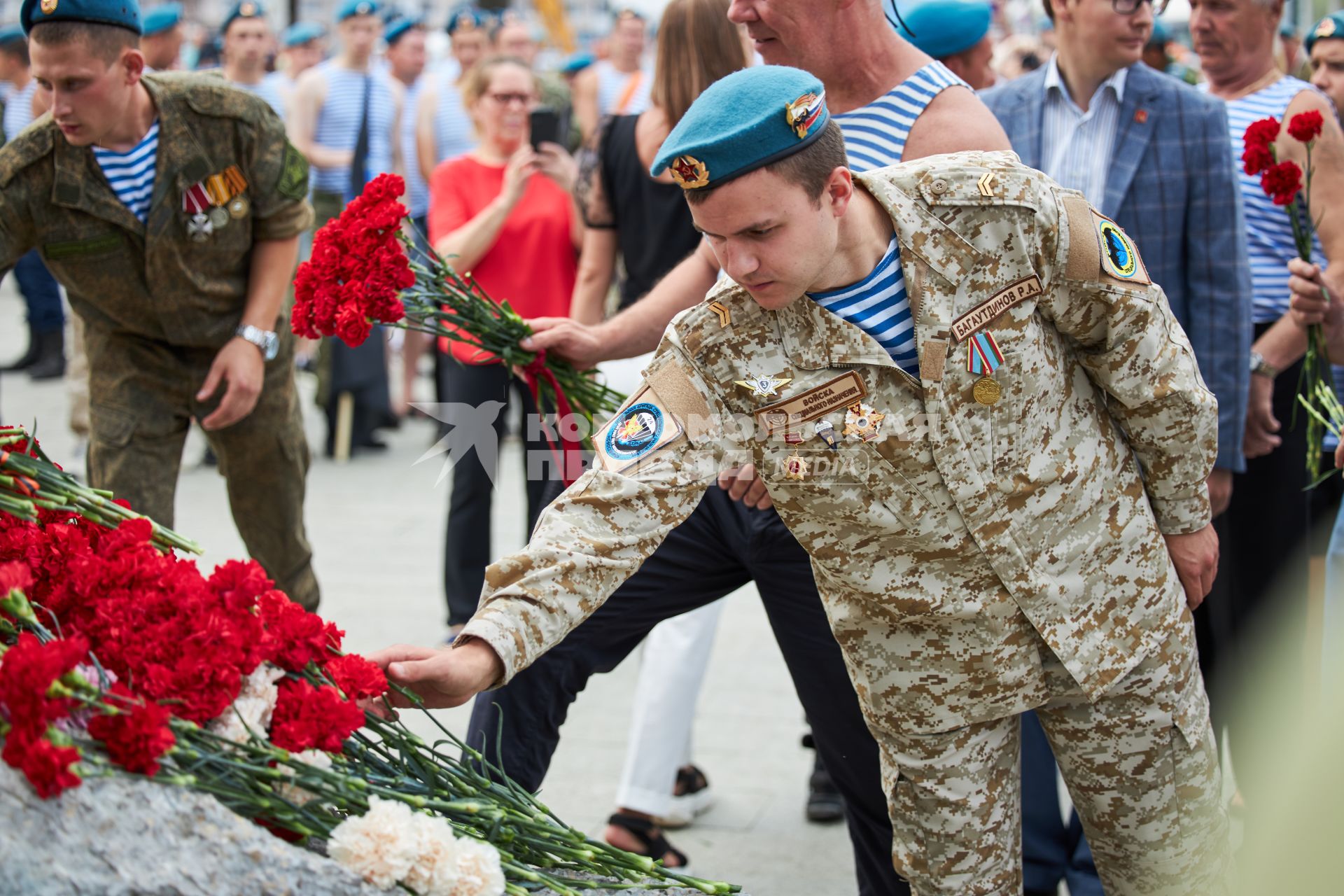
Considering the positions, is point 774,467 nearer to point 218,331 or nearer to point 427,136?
point 218,331

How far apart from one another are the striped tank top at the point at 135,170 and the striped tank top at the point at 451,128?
17.2 feet

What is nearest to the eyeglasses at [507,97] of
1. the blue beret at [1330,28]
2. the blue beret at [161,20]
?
the blue beret at [161,20]

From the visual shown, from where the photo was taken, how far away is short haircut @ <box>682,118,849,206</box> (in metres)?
2.05

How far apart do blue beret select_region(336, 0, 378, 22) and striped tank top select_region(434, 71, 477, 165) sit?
0.76 meters

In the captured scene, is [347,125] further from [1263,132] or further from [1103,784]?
[1103,784]

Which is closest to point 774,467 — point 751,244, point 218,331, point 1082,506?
point 751,244

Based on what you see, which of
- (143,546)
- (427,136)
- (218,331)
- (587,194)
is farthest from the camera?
(427,136)

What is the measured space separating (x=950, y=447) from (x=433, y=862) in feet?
3.38

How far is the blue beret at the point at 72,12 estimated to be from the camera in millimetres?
3369

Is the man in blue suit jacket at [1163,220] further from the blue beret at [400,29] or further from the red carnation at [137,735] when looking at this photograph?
the blue beret at [400,29]

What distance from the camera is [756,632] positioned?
5559 mm

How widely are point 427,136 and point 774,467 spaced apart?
7186 mm

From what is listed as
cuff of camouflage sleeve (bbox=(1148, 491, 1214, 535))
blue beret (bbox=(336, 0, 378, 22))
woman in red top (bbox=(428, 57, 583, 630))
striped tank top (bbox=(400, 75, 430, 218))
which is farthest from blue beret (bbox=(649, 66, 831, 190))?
blue beret (bbox=(336, 0, 378, 22))

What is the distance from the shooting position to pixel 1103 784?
245cm
